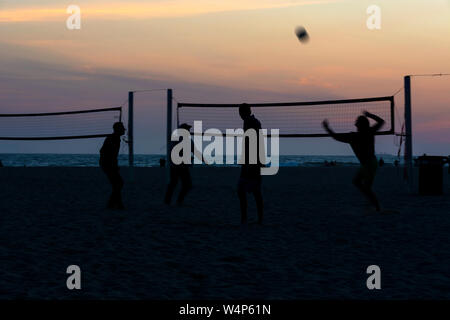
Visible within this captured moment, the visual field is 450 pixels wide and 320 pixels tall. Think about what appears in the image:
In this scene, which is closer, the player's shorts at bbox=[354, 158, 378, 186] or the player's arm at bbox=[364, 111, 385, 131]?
the player's shorts at bbox=[354, 158, 378, 186]

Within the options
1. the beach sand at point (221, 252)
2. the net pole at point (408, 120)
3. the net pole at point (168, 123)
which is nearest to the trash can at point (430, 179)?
the net pole at point (408, 120)

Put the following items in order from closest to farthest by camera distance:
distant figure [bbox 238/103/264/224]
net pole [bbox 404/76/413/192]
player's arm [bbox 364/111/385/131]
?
distant figure [bbox 238/103/264/224] → player's arm [bbox 364/111/385/131] → net pole [bbox 404/76/413/192]

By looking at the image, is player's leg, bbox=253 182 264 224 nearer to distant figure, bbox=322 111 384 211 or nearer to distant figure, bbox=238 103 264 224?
distant figure, bbox=238 103 264 224

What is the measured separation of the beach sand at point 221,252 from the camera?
4.73 meters

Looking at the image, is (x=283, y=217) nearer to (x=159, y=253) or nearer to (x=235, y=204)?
(x=235, y=204)

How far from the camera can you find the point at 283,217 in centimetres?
982

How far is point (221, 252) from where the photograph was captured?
6.46m

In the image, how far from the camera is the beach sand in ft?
15.5

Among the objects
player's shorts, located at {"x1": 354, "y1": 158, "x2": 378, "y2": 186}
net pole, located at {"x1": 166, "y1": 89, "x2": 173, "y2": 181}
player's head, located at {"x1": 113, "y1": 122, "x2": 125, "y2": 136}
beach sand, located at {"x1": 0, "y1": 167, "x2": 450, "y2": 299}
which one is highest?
net pole, located at {"x1": 166, "y1": 89, "x2": 173, "y2": 181}

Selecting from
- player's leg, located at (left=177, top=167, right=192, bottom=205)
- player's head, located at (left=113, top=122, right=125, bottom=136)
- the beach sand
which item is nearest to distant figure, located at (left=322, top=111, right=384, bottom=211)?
the beach sand

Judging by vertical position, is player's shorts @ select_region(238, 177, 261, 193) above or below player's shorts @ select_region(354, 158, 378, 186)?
below

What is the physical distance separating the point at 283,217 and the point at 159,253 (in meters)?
3.80

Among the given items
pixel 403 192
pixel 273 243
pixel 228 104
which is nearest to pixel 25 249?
pixel 273 243
